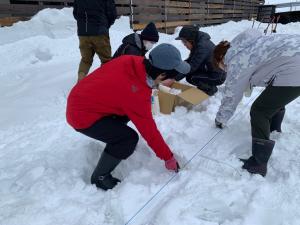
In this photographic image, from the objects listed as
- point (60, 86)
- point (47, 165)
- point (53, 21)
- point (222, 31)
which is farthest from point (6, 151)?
point (222, 31)

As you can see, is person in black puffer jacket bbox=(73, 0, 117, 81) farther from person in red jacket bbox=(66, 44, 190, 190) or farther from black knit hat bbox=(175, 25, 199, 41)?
person in red jacket bbox=(66, 44, 190, 190)

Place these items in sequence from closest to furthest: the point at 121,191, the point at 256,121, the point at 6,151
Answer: the point at 121,191, the point at 256,121, the point at 6,151

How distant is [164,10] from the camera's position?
1087 cm

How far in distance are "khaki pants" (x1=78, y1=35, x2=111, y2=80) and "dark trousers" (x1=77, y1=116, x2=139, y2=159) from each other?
225cm

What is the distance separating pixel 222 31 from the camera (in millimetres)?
11961

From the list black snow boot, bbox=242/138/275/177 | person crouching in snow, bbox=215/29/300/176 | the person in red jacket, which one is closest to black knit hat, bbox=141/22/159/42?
person crouching in snow, bbox=215/29/300/176

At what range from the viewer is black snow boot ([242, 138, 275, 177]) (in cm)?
261

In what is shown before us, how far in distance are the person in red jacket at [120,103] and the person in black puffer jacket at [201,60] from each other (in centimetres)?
207

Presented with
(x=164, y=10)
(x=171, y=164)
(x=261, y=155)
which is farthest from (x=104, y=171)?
(x=164, y=10)

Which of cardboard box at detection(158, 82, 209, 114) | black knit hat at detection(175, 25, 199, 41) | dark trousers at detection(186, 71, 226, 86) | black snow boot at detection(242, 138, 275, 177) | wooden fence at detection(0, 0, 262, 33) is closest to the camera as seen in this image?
black snow boot at detection(242, 138, 275, 177)

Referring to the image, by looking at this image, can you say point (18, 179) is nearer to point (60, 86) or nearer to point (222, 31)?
point (60, 86)

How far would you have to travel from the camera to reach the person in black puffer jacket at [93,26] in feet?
14.3

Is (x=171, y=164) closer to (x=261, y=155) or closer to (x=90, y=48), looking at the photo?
(x=261, y=155)

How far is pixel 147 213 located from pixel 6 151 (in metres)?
1.60
